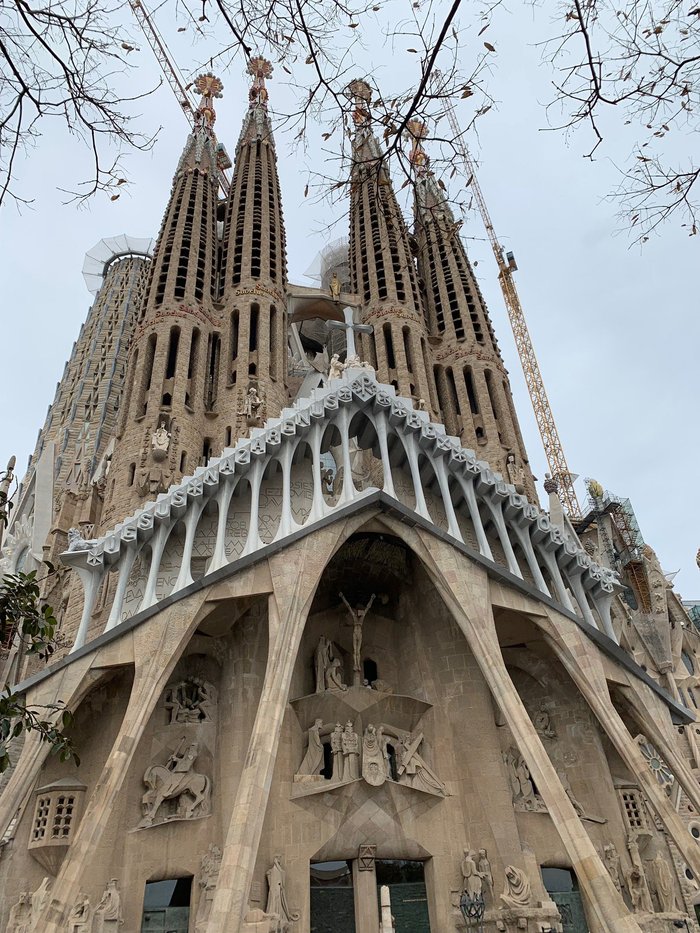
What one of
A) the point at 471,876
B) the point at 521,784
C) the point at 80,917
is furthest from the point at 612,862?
the point at 80,917

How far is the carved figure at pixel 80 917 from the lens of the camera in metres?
10.4

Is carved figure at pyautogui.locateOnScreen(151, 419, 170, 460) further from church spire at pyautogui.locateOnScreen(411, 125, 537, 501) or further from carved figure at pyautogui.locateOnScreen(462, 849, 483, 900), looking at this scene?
carved figure at pyautogui.locateOnScreen(462, 849, 483, 900)

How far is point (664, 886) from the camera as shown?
13.5m

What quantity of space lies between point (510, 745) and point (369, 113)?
42.5ft

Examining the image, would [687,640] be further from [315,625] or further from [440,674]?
[315,625]

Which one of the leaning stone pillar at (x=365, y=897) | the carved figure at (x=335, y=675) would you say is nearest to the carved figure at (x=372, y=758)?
the carved figure at (x=335, y=675)

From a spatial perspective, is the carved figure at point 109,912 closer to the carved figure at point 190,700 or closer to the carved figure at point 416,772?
the carved figure at point 190,700

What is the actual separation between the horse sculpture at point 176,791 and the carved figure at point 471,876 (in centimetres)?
463

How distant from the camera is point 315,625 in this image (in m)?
15.5

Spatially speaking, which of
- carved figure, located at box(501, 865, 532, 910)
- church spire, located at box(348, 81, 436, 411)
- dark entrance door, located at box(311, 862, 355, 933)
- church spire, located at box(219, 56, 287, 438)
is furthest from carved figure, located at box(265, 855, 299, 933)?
church spire, located at box(348, 81, 436, 411)

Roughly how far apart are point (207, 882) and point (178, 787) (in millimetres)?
1580

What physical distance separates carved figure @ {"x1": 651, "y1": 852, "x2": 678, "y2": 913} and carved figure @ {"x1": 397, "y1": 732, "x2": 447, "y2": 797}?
4244 millimetres

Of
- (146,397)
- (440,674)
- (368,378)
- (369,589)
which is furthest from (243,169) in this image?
(440,674)

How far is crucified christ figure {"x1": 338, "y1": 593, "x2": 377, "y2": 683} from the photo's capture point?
47.9 feet
